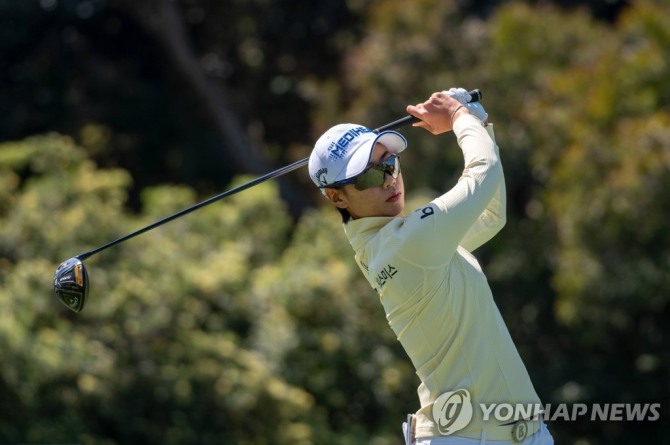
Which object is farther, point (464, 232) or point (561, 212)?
point (561, 212)

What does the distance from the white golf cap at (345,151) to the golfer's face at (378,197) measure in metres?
0.03

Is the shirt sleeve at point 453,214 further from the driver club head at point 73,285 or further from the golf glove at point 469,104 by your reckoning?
the driver club head at point 73,285

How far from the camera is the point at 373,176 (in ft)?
13.2

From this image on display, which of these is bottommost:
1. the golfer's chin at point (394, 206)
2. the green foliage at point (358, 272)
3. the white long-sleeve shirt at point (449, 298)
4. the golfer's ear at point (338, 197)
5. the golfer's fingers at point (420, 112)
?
the white long-sleeve shirt at point (449, 298)

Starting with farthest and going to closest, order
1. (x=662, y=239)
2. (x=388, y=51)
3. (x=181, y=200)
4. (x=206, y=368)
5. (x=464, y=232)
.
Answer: (x=388, y=51)
(x=181, y=200)
(x=662, y=239)
(x=206, y=368)
(x=464, y=232)

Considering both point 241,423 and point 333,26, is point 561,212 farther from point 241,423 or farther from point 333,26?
point 333,26

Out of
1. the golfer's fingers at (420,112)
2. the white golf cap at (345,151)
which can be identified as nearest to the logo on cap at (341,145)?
the white golf cap at (345,151)

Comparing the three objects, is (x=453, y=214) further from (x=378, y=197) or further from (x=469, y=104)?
(x=469, y=104)

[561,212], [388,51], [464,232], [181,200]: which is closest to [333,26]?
[388,51]

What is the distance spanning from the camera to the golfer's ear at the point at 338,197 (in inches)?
161

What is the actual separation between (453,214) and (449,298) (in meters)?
0.24

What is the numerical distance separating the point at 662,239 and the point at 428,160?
2.91m

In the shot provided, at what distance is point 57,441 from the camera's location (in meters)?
9.89

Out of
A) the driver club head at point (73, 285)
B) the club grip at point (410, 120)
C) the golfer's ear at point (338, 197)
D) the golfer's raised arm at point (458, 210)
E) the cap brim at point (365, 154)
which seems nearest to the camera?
the golfer's raised arm at point (458, 210)
